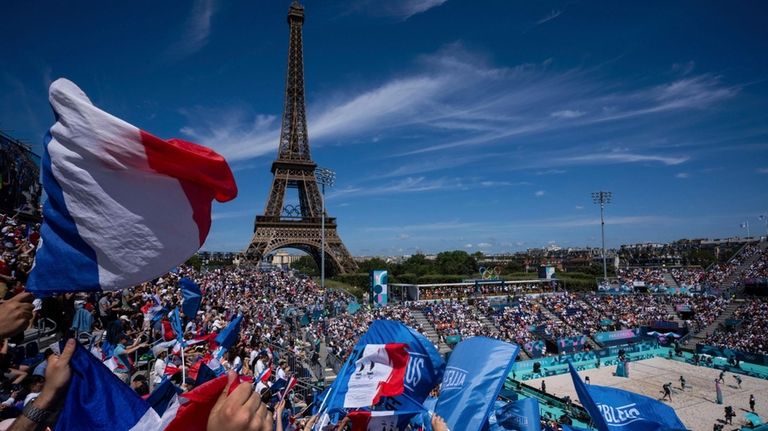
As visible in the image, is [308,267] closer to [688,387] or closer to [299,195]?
[299,195]

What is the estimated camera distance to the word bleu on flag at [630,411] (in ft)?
15.7

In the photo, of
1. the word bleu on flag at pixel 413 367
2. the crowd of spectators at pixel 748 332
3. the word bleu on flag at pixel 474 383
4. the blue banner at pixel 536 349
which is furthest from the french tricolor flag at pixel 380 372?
the crowd of spectators at pixel 748 332

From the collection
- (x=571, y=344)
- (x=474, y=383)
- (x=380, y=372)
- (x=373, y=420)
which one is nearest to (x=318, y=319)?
(x=571, y=344)

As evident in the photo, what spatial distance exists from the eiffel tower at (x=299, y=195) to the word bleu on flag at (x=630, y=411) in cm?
→ 4176

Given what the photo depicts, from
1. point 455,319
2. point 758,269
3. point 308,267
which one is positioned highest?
point 758,269

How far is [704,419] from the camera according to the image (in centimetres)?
1872

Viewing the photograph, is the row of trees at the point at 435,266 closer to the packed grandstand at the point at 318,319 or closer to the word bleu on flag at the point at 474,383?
the packed grandstand at the point at 318,319

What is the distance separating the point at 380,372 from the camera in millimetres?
6332

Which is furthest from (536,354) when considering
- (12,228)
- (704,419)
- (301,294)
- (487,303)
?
(12,228)

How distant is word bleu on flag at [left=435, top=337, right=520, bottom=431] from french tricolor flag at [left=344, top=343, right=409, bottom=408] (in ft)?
2.19

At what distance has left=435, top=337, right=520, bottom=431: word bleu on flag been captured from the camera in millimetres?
5434

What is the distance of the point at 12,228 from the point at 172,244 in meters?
14.8

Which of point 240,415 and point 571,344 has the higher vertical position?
point 240,415

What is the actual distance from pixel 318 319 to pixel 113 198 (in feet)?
78.6
